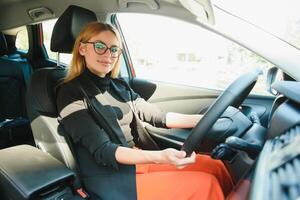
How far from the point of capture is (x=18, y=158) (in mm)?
1863

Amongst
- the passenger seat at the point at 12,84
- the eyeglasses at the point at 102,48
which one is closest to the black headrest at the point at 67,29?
the eyeglasses at the point at 102,48

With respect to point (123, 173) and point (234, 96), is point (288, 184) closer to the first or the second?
point (234, 96)

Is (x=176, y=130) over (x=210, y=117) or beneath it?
beneath

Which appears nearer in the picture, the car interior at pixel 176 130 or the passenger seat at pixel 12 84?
the car interior at pixel 176 130

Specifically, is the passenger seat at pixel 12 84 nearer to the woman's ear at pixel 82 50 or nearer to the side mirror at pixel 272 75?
the woman's ear at pixel 82 50

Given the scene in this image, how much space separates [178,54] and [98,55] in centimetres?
112

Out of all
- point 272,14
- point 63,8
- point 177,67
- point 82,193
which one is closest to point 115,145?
point 82,193

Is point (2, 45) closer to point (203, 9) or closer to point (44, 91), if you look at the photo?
point (44, 91)

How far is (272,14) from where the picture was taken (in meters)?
2.14

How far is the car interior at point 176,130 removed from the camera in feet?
4.14

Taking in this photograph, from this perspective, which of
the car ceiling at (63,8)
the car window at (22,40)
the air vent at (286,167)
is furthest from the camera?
the car window at (22,40)

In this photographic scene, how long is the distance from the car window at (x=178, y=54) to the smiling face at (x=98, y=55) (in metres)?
0.55

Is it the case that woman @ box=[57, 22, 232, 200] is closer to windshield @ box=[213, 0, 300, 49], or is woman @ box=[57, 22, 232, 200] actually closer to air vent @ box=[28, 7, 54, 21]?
windshield @ box=[213, 0, 300, 49]

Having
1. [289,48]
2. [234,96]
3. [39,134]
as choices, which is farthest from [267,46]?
[39,134]
